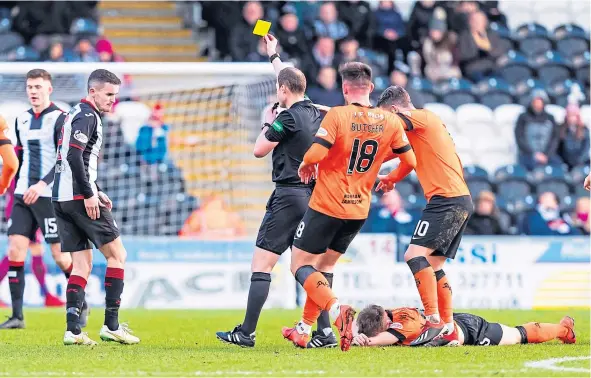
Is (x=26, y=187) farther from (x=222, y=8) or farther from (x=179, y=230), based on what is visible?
(x=222, y=8)

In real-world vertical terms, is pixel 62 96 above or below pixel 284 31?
below

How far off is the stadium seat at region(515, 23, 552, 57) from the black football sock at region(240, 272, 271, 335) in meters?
14.5

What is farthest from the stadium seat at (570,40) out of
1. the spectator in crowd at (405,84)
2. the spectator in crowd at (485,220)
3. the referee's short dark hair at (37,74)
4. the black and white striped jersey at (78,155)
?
the black and white striped jersey at (78,155)

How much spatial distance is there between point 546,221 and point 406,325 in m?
8.83

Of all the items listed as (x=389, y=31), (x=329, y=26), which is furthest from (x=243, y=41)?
(x=389, y=31)

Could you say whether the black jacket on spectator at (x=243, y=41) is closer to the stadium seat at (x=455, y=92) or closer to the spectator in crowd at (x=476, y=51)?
the stadium seat at (x=455, y=92)

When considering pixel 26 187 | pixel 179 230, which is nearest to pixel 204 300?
pixel 179 230

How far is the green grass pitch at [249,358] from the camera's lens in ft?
23.6

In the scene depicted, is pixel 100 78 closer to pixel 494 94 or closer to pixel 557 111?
pixel 494 94

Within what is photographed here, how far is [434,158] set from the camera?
9.38m

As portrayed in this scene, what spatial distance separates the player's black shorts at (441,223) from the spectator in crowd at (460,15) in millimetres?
12421

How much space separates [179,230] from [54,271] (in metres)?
2.21

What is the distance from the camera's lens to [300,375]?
22.9ft

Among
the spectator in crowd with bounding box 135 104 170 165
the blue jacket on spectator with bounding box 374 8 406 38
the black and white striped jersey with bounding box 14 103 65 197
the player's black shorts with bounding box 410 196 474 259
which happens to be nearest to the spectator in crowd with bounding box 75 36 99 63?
the spectator in crowd with bounding box 135 104 170 165
